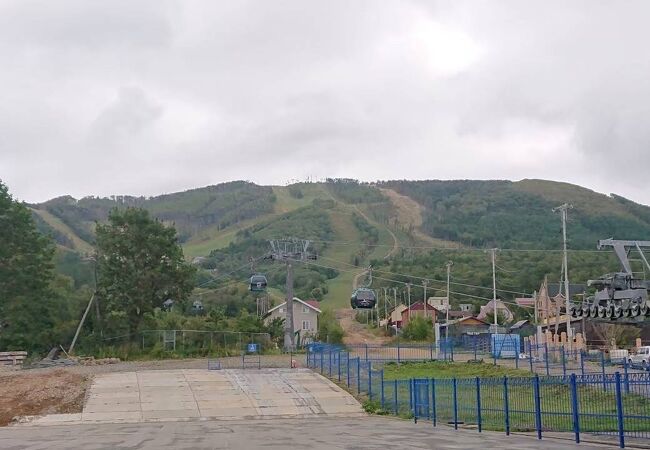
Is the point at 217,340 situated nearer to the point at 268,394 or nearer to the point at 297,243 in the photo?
the point at 297,243

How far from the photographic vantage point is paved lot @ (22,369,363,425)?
1453 inches

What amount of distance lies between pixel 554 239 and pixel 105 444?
152942 millimetres

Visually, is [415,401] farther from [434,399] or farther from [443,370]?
[443,370]

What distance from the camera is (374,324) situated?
403 ft

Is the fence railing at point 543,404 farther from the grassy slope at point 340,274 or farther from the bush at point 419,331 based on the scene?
the grassy slope at point 340,274

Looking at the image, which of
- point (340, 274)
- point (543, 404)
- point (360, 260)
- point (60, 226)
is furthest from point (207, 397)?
point (60, 226)

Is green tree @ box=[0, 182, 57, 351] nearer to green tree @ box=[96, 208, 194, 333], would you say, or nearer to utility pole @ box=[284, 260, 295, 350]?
green tree @ box=[96, 208, 194, 333]

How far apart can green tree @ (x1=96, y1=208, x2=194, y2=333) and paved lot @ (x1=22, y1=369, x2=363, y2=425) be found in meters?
21.4

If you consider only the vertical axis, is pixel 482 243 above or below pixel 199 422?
above

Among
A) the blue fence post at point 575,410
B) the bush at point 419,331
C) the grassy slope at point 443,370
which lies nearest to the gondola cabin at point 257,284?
the grassy slope at point 443,370

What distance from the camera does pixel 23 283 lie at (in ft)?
215

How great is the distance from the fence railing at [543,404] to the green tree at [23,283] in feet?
145

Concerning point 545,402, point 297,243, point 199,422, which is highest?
point 297,243

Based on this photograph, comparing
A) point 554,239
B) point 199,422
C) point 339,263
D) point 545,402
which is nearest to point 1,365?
point 199,422
